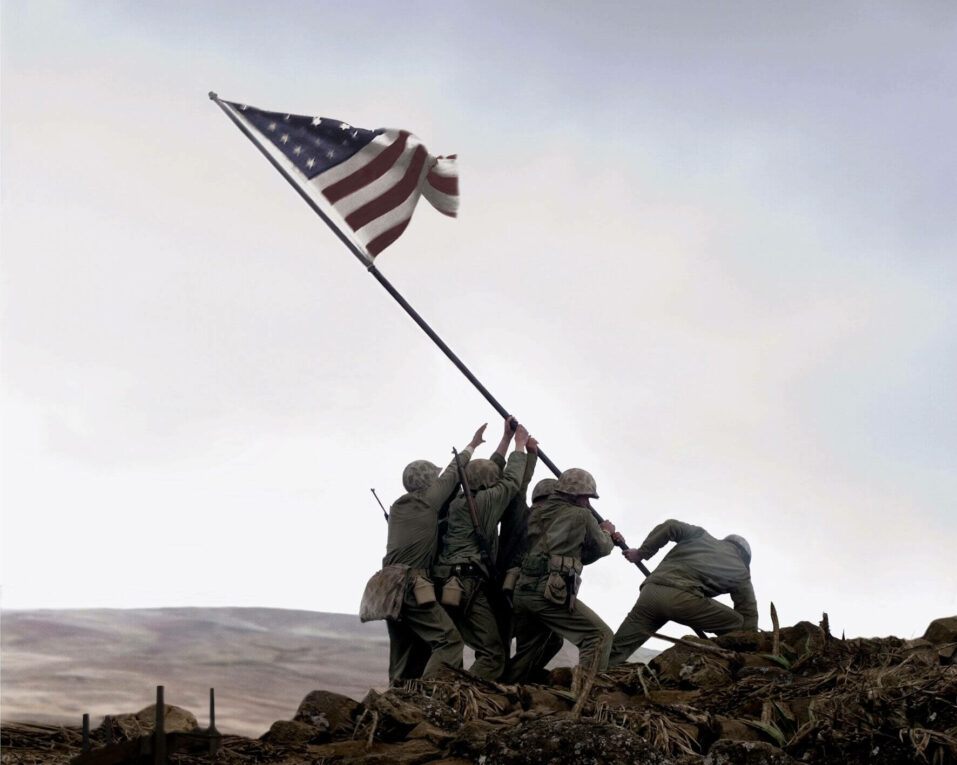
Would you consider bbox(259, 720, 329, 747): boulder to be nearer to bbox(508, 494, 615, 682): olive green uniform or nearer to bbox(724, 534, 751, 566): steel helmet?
bbox(508, 494, 615, 682): olive green uniform

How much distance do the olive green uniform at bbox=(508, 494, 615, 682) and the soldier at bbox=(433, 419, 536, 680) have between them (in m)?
0.34

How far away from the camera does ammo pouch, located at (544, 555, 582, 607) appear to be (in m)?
15.6

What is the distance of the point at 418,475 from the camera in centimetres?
1631

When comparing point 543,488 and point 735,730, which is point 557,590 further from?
point 735,730

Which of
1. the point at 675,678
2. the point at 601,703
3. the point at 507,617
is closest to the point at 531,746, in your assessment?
the point at 601,703

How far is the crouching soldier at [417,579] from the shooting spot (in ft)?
51.3

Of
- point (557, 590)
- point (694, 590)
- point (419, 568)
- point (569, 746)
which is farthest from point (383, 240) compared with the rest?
point (569, 746)

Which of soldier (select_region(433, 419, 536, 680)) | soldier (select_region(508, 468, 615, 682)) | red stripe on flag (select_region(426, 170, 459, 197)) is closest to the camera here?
soldier (select_region(508, 468, 615, 682))

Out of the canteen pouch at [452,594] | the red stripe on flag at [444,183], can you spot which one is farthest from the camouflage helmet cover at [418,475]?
the red stripe on flag at [444,183]

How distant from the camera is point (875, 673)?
44.6 ft

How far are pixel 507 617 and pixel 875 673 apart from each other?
4403mm

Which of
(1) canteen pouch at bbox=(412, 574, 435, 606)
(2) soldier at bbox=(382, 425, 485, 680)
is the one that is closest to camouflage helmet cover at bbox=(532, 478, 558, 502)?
(2) soldier at bbox=(382, 425, 485, 680)

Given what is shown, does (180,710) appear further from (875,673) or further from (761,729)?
(875,673)

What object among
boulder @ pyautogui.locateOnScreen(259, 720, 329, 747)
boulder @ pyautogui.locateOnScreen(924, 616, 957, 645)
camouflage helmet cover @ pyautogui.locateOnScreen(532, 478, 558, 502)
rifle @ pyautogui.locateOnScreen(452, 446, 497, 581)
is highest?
camouflage helmet cover @ pyautogui.locateOnScreen(532, 478, 558, 502)
